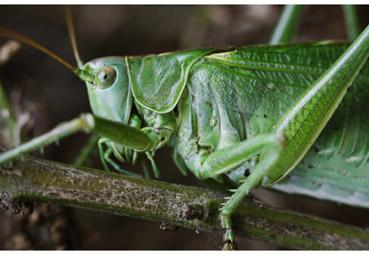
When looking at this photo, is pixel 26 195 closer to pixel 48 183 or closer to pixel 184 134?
pixel 48 183

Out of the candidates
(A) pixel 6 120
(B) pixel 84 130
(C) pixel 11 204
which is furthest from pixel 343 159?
(A) pixel 6 120

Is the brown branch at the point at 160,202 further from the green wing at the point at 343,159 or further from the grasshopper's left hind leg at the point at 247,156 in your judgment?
the green wing at the point at 343,159

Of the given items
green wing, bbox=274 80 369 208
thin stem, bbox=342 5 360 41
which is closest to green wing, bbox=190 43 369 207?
green wing, bbox=274 80 369 208

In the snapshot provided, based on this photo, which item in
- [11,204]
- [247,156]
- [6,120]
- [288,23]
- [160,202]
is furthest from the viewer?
[288,23]

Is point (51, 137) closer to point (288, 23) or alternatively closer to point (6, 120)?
point (6, 120)

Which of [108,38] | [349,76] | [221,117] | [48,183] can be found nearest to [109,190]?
[48,183]
